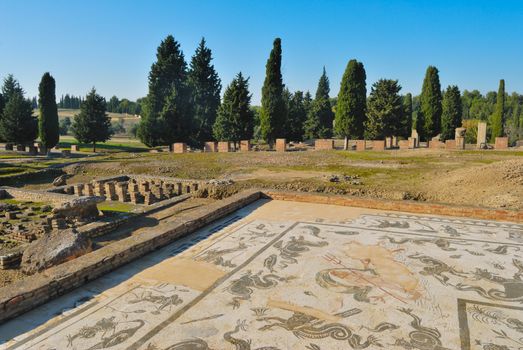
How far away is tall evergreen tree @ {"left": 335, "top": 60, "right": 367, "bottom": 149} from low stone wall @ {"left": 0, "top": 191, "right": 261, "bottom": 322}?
2722 cm

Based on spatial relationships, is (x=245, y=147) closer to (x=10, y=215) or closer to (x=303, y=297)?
(x=10, y=215)

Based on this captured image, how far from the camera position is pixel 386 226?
6.63m

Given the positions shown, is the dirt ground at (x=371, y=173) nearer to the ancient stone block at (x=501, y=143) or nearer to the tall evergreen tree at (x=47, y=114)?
the ancient stone block at (x=501, y=143)

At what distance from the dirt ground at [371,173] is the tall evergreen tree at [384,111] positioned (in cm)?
837

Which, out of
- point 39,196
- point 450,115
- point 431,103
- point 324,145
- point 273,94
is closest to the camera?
→ point 39,196

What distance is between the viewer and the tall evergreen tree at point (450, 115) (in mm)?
38156

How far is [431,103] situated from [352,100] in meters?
9.29

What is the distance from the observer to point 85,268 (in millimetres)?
4324

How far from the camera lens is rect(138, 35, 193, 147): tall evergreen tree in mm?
35281

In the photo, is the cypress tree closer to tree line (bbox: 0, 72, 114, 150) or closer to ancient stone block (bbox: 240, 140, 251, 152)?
tree line (bbox: 0, 72, 114, 150)

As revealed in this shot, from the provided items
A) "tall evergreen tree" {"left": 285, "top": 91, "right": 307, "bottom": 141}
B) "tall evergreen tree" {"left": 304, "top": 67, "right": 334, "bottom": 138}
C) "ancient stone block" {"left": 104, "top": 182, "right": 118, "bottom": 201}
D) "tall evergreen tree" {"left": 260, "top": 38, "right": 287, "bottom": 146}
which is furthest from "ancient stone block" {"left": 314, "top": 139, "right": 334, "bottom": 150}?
"ancient stone block" {"left": 104, "top": 182, "right": 118, "bottom": 201}

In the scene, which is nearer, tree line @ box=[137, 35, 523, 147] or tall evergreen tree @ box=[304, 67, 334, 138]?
tree line @ box=[137, 35, 523, 147]

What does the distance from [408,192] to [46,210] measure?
39.9 feet

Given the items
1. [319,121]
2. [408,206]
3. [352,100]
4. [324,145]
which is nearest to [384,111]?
[352,100]
